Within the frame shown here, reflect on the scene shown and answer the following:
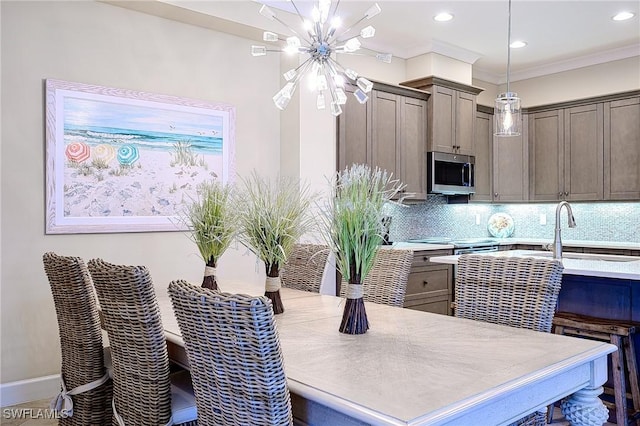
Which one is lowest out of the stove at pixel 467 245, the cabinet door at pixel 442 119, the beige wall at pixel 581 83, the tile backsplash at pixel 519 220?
the stove at pixel 467 245

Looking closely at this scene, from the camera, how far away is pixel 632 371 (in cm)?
272

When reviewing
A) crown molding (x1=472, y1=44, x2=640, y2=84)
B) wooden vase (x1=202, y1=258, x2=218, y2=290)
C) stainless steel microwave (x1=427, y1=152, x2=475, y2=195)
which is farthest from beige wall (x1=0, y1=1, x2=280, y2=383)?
crown molding (x1=472, y1=44, x2=640, y2=84)

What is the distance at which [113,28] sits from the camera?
3.60 m

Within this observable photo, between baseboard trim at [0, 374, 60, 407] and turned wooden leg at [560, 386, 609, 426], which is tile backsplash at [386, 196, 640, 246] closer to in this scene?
baseboard trim at [0, 374, 60, 407]

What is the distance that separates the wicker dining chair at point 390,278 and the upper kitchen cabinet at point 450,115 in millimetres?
2745

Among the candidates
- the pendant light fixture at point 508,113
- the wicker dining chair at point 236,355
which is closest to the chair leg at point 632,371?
the pendant light fixture at point 508,113

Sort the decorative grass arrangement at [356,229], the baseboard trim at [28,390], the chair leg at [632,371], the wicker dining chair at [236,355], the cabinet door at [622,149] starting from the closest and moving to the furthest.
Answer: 1. the wicker dining chair at [236,355]
2. the decorative grass arrangement at [356,229]
3. the chair leg at [632,371]
4. the baseboard trim at [28,390]
5. the cabinet door at [622,149]

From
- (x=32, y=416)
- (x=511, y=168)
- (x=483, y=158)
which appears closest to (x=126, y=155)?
(x=32, y=416)

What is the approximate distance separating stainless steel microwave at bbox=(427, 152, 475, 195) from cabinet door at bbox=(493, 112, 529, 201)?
531 mm

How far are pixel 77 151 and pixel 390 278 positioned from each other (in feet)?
7.52

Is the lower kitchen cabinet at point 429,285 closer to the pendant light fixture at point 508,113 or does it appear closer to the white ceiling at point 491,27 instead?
the pendant light fixture at point 508,113

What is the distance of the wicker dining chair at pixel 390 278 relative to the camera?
2.55 meters

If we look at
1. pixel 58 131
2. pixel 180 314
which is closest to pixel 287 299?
pixel 180 314

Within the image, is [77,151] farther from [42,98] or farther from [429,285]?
[429,285]
